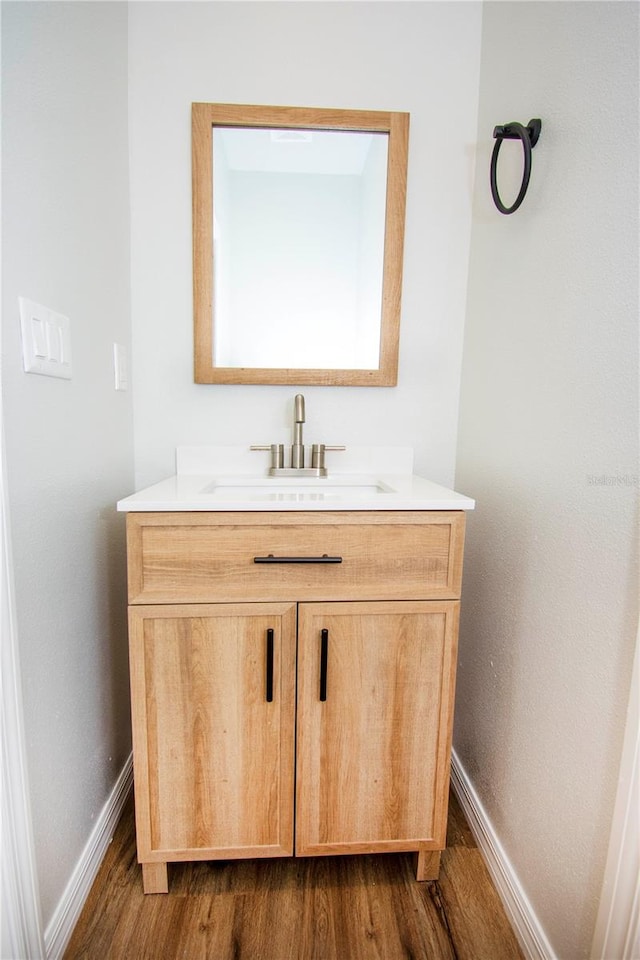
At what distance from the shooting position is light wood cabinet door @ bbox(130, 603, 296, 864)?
2.95ft

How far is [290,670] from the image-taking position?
0.92m

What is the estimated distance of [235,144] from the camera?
1206 mm

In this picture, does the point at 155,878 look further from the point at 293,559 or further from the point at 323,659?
the point at 293,559

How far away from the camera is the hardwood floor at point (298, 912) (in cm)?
90

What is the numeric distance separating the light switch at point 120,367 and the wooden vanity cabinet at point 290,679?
0.48 meters

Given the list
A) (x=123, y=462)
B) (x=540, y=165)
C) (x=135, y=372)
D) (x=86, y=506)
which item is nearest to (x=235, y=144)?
(x=135, y=372)

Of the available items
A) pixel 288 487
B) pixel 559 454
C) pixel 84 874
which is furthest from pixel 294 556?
pixel 84 874

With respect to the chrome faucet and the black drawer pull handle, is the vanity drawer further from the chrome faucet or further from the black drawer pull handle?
the chrome faucet

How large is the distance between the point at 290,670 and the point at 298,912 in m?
0.54

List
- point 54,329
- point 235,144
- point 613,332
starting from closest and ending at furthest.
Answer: point 613,332, point 54,329, point 235,144

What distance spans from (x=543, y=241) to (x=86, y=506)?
1110mm

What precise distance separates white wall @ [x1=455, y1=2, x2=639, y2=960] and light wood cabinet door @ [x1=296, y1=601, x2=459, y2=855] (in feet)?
0.59

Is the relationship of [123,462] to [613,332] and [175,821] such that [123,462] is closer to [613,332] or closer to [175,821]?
[175,821]

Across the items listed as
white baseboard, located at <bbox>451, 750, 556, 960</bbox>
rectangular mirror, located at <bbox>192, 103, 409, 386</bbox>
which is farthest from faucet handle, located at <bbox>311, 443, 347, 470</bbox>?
white baseboard, located at <bbox>451, 750, 556, 960</bbox>
